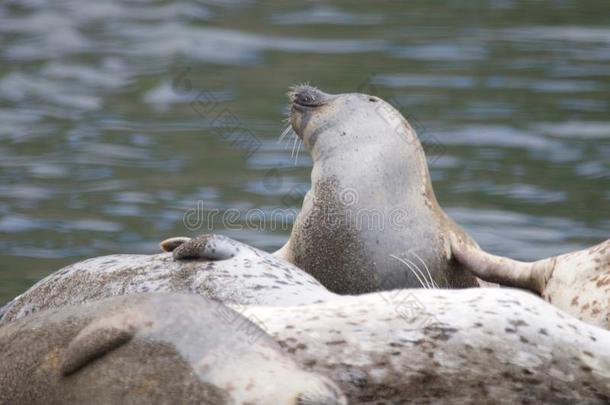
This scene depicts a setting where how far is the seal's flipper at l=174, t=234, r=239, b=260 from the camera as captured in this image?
6039 mm

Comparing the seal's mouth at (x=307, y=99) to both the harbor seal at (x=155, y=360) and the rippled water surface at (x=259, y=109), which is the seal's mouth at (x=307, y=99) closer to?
the rippled water surface at (x=259, y=109)

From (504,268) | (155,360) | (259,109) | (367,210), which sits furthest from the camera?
(259,109)

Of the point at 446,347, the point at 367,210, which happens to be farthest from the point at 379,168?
the point at 446,347

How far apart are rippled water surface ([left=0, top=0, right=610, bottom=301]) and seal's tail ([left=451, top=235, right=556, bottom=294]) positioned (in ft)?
7.69

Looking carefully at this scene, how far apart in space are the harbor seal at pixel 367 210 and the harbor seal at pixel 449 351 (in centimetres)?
155

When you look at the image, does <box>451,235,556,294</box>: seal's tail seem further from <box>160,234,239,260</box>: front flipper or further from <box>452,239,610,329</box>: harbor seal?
<box>160,234,239,260</box>: front flipper

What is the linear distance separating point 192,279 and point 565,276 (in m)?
1.50

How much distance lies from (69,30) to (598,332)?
10.6 m

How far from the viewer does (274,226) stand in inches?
381

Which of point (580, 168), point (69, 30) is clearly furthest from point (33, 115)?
point (580, 168)

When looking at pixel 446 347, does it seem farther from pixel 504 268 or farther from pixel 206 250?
pixel 504 268

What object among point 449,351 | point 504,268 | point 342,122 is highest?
point 342,122

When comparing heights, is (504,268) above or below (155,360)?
below

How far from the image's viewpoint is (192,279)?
587 cm
